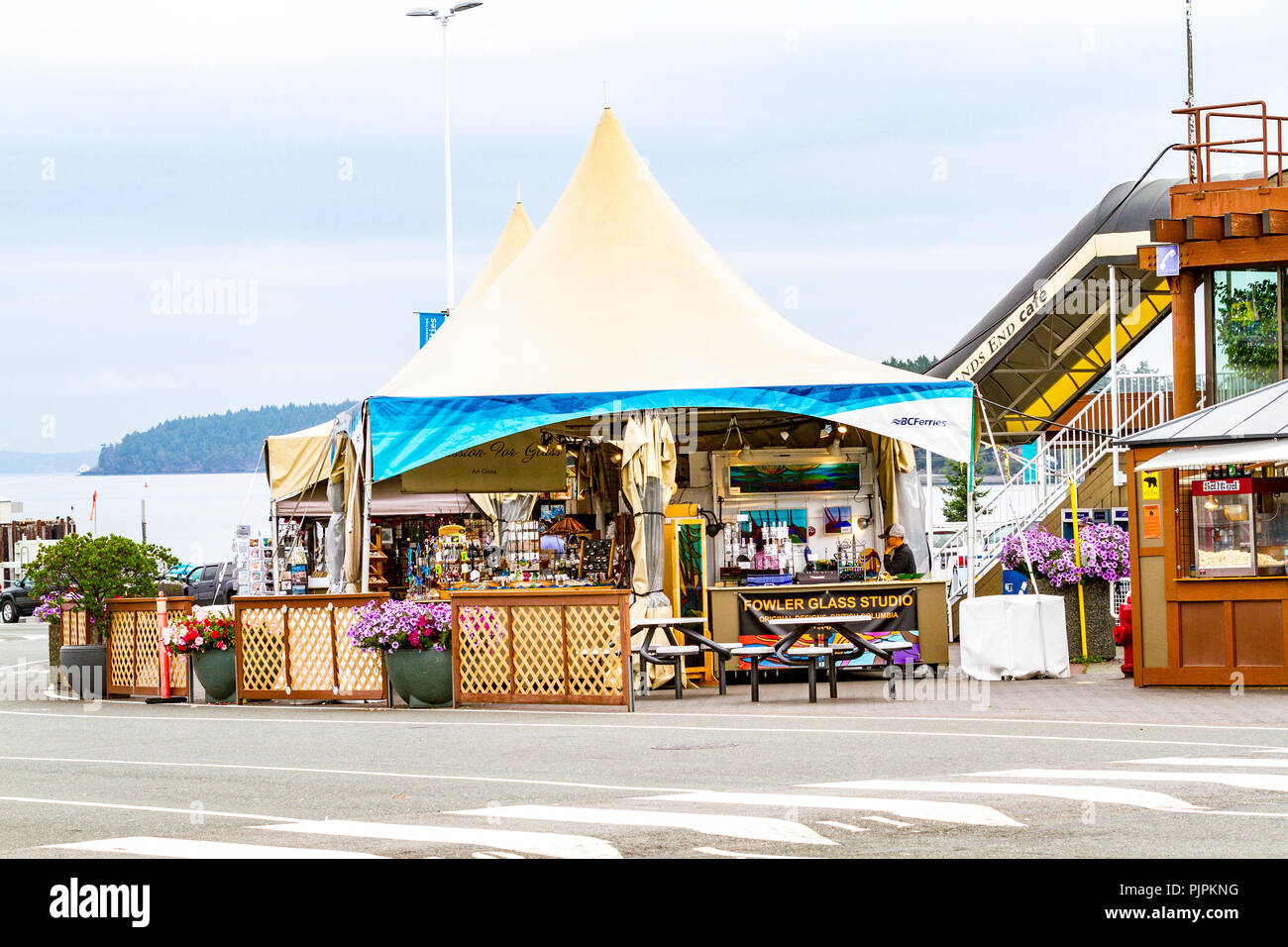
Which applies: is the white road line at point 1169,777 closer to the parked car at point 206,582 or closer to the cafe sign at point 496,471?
the cafe sign at point 496,471

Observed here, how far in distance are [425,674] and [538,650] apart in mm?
Result: 1231

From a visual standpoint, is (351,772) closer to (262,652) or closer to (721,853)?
(721,853)

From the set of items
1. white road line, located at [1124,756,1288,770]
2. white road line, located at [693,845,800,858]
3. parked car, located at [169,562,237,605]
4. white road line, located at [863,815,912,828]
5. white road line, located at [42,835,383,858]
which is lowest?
white road line, located at [1124,756,1288,770]

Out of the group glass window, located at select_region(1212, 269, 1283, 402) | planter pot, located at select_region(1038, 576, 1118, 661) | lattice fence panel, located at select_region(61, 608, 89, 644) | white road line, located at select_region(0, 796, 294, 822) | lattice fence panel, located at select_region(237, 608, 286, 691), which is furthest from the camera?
glass window, located at select_region(1212, 269, 1283, 402)

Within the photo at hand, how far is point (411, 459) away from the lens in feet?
62.7

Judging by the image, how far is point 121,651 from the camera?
69.3 feet

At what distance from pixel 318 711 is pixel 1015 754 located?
8246 mm

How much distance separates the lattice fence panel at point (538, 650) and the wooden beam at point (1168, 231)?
10.5 meters

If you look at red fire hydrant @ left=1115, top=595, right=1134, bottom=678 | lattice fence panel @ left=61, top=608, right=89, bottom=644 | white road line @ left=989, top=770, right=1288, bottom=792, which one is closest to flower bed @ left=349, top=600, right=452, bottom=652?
lattice fence panel @ left=61, top=608, right=89, bottom=644

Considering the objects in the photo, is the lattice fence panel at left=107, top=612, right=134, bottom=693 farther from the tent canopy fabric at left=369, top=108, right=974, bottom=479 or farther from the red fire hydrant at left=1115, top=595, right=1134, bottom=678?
the red fire hydrant at left=1115, top=595, right=1134, bottom=678

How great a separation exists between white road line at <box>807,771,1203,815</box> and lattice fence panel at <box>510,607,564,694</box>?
22.2 feet

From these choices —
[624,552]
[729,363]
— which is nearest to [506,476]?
[624,552]

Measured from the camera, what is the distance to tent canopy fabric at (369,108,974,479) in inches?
756
